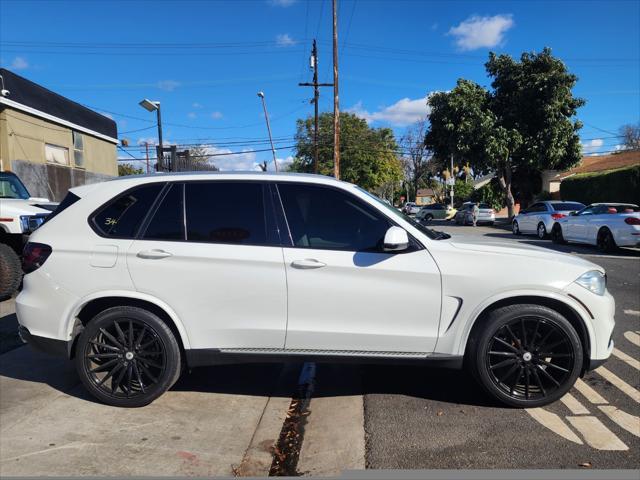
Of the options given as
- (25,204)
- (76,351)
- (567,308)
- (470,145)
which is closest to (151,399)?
(76,351)

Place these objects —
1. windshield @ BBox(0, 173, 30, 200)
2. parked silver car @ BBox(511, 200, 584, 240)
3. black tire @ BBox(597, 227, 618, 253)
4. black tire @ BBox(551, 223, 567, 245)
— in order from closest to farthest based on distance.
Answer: windshield @ BBox(0, 173, 30, 200)
black tire @ BBox(597, 227, 618, 253)
black tire @ BBox(551, 223, 567, 245)
parked silver car @ BBox(511, 200, 584, 240)

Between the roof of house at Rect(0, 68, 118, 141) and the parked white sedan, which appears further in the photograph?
the roof of house at Rect(0, 68, 118, 141)

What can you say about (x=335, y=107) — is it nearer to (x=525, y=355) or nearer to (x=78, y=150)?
(x=78, y=150)

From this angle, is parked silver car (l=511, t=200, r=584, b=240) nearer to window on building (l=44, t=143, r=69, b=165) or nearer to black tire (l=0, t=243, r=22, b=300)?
black tire (l=0, t=243, r=22, b=300)

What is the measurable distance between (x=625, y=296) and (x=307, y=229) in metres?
6.40

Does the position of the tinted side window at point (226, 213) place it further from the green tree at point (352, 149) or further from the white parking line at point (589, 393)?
the green tree at point (352, 149)

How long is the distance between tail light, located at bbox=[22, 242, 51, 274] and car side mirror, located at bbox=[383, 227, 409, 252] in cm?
259

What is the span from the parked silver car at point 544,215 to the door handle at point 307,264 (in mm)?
15631

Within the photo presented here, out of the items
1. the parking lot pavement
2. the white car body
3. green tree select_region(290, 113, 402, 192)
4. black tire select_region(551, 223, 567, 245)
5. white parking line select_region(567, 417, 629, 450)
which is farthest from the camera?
green tree select_region(290, 113, 402, 192)

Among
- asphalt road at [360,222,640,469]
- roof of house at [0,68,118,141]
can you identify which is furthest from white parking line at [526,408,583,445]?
roof of house at [0,68,118,141]

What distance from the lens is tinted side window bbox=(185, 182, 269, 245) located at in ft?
12.4

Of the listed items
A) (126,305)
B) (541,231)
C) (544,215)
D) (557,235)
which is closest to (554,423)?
(126,305)

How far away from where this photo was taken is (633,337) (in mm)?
5637

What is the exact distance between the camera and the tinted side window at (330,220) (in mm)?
3742
